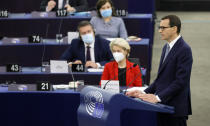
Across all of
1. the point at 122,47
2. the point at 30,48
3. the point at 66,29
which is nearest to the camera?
the point at 122,47

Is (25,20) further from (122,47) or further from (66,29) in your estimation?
(122,47)

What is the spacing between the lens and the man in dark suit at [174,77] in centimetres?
394

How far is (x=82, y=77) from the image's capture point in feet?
19.5

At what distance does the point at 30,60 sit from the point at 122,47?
2.42m

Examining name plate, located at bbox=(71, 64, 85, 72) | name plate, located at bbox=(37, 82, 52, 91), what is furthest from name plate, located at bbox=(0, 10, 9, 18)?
name plate, located at bbox=(37, 82, 52, 91)

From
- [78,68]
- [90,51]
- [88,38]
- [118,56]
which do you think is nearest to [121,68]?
[118,56]

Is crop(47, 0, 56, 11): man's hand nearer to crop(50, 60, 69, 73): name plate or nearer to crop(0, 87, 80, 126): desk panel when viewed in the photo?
crop(50, 60, 69, 73): name plate

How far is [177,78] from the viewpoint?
155 inches

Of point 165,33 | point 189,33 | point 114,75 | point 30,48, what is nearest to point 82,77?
point 114,75

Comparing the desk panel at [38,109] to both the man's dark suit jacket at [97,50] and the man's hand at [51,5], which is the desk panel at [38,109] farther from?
the man's hand at [51,5]

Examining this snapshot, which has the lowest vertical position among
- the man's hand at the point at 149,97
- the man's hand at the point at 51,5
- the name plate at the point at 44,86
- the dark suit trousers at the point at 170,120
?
the dark suit trousers at the point at 170,120

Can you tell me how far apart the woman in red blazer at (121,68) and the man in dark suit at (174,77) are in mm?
1081

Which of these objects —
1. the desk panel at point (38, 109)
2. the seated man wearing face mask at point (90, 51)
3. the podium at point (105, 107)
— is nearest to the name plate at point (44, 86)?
the desk panel at point (38, 109)

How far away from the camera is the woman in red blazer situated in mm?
5133
